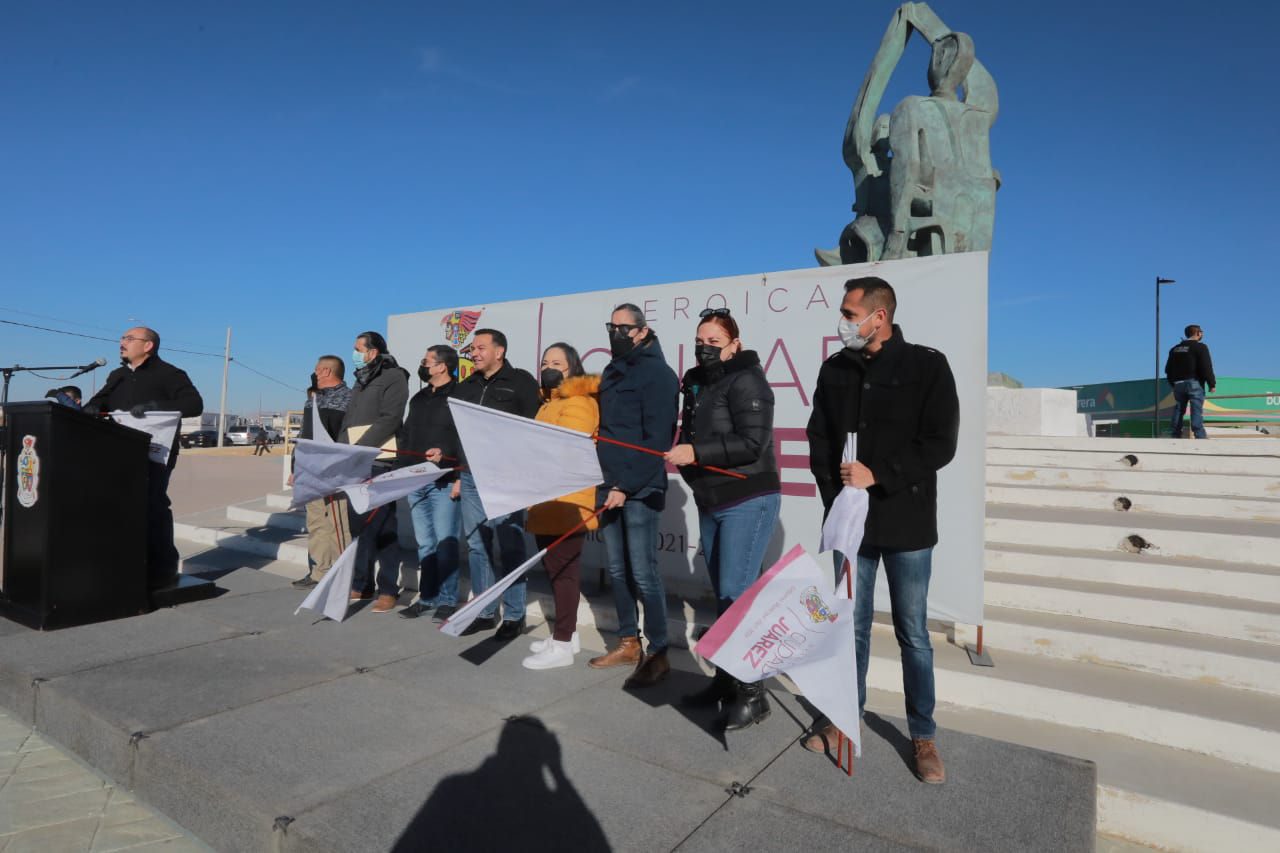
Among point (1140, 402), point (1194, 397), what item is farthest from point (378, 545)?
point (1140, 402)

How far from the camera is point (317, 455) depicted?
4.80m

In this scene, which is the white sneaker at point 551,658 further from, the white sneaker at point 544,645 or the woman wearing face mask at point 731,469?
the woman wearing face mask at point 731,469

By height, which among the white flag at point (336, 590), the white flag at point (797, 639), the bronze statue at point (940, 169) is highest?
the bronze statue at point (940, 169)

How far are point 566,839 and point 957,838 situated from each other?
4.03 feet

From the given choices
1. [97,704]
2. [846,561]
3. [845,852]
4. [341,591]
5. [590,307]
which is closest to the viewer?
[845,852]

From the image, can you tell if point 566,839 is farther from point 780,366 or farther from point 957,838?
point 780,366

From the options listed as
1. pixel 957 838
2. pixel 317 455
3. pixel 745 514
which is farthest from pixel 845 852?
pixel 317 455

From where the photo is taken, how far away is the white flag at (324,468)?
4797 mm

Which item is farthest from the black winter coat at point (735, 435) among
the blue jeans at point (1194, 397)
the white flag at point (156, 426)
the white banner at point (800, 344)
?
the blue jeans at point (1194, 397)

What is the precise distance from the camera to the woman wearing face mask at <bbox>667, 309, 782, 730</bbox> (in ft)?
11.0

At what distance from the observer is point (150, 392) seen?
5465 mm

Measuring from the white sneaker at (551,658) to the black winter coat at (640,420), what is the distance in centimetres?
99

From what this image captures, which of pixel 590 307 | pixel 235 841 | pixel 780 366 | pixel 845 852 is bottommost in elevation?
pixel 235 841

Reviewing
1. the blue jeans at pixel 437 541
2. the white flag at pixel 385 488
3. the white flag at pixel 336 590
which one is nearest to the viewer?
the white flag at pixel 336 590
